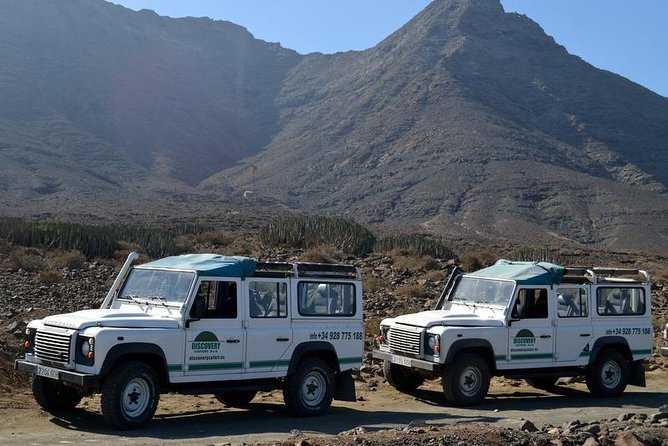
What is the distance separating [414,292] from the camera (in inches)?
1022

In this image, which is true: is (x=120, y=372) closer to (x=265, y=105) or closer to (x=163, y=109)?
(x=163, y=109)

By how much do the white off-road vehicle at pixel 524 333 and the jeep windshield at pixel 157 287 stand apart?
411 centimetres

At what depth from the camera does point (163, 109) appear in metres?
131

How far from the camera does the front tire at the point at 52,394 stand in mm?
11445

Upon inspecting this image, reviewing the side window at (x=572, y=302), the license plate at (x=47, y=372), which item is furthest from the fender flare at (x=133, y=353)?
the side window at (x=572, y=302)

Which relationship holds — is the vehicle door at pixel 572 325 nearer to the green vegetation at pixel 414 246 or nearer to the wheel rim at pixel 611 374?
the wheel rim at pixel 611 374

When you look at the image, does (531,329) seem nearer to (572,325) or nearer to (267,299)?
(572,325)

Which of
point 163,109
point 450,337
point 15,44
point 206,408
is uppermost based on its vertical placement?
point 15,44

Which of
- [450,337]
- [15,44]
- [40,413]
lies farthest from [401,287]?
[15,44]

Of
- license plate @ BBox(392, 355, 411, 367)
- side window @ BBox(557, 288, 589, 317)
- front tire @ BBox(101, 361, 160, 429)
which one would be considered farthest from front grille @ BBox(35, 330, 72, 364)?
side window @ BBox(557, 288, 589, 317)

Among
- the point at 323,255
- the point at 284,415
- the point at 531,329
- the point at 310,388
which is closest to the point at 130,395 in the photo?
the point at 284,415

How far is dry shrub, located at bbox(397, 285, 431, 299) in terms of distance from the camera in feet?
84.8

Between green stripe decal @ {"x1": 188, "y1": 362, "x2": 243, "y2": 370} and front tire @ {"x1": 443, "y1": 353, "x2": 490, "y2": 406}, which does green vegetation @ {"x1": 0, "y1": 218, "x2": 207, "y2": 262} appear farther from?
green stripe decal @ {"x1": 188, "y1": 362, "x2": 243, "y2": 370}

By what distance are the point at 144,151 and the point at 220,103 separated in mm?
32545
